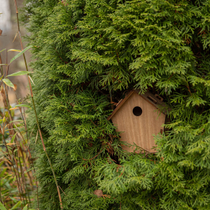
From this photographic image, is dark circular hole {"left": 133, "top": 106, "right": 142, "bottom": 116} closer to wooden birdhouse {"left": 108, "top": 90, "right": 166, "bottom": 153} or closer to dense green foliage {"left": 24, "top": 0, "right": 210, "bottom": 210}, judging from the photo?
wooden birdhouse {"left": 108, "top": 90, "right": 166, "bottom": 153}

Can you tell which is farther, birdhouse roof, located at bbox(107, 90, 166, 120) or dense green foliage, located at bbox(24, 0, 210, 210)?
birdhouse roof, located at bbox(107, 90, 166, 120)

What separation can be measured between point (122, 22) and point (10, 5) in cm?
230

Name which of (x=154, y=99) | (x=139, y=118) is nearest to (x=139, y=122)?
(x=139, y=118)

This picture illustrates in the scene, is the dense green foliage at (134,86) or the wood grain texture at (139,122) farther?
the wood grain texture at (139,122)

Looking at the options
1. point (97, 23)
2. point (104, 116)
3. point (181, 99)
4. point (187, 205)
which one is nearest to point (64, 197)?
point (104, 116)

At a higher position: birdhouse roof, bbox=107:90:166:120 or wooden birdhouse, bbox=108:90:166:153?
birdhouse roof, bbox=107:90:166:120

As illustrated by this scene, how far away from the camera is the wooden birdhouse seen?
0.91 metres

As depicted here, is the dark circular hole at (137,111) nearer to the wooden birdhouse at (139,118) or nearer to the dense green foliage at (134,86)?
the wooden birdhouse at (139,118)

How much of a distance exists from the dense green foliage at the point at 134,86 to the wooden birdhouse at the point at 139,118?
0.14 feet

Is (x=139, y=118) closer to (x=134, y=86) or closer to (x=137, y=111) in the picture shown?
(x=137, y=111)

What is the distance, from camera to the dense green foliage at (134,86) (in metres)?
0.76

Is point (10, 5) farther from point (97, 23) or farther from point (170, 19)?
point (170, 19)

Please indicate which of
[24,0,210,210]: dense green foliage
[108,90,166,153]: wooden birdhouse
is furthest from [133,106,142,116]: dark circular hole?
[24,0,210,210]: dense green foliage

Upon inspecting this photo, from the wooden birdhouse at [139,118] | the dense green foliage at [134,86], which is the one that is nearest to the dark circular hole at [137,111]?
the wooden birdhouse at [139,118]
